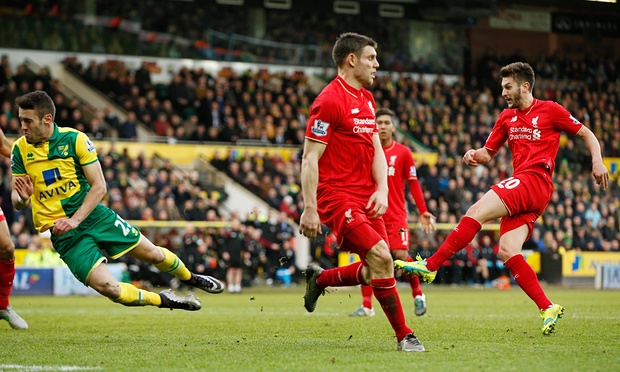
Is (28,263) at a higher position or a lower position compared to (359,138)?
lower

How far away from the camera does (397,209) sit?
12812 mm

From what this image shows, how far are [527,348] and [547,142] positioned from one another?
2.63m

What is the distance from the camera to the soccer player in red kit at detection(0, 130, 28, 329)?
9.98m

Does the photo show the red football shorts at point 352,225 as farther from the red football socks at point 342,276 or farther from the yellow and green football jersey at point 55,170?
the yellow and green football jersey at point 55,170

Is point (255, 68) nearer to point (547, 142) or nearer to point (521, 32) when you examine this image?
point (521, 32)

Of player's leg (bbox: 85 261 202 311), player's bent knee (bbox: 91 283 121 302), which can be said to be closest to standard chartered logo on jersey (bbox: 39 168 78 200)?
player's leg (bbox: 85 261 202 311)

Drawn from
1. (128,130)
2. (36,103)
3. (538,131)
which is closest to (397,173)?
(538,131)

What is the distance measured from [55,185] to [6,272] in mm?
1898

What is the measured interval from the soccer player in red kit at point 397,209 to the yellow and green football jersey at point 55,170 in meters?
4.81

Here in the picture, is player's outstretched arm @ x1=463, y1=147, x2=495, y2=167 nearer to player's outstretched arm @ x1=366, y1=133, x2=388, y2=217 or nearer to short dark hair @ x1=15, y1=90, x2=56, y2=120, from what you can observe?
player's outstretched arm @ x1=366, y1=133, x2=388, y2=217

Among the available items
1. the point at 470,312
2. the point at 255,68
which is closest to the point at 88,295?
the point at 470,312

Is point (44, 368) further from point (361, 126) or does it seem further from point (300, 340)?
point (361, 126)

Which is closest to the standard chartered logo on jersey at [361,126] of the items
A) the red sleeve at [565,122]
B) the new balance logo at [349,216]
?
the new balance logo at [349,216]

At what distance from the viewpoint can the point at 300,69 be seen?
35250 mm
